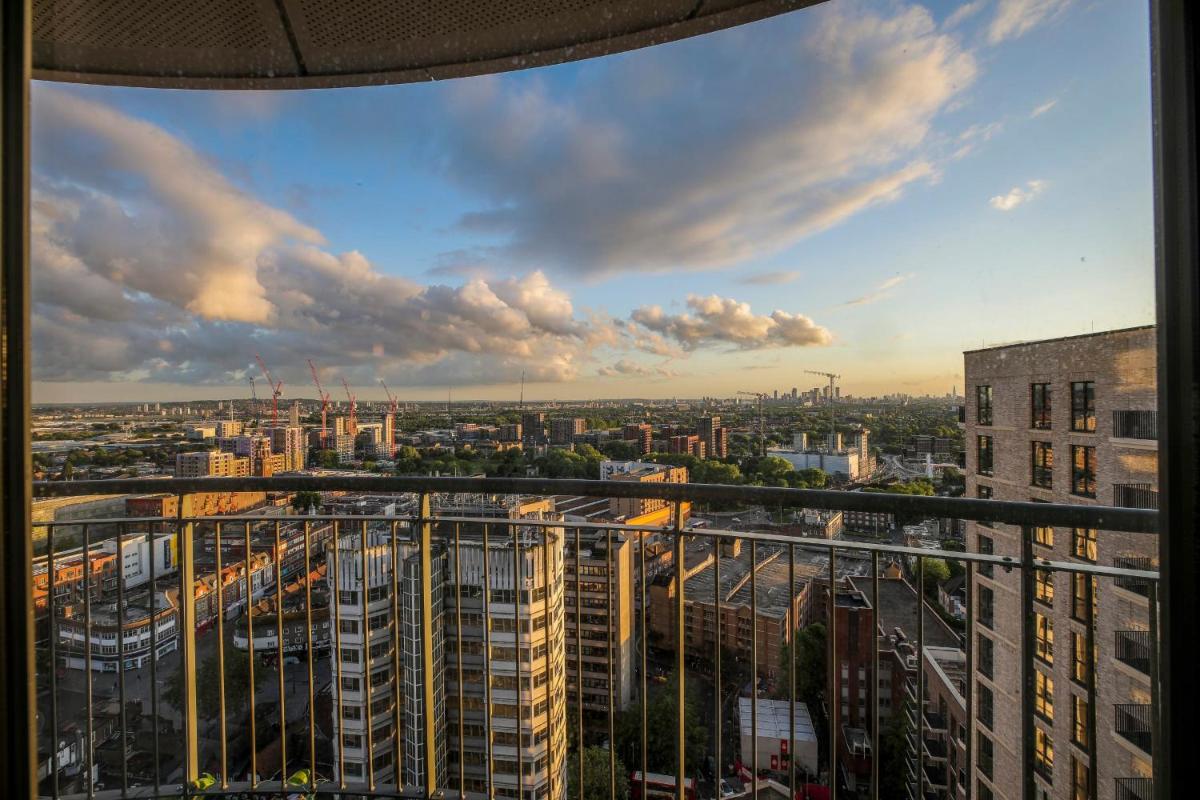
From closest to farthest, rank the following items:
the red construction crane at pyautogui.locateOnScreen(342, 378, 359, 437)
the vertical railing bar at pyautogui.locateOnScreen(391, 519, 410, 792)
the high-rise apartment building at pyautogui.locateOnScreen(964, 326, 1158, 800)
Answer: the high-rise apartment building at pyautogui.locateOnScreen(964, 326, 1158, 800)
the vertical railing bar at pyautogui.locateOnScreen(391, 519, 410, 792)
the red construction crane at pyautogui.locateOnScreen(342, 378, 359, 437)

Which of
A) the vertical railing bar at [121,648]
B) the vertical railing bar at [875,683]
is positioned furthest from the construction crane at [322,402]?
the vertical railing bar at [875,683]

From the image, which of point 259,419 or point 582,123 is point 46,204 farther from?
point 582,123

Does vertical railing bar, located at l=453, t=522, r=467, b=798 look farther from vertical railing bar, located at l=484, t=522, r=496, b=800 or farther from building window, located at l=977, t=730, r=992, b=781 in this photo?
building window, located at l=977, t=730, r=992, b=781

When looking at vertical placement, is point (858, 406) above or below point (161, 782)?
above

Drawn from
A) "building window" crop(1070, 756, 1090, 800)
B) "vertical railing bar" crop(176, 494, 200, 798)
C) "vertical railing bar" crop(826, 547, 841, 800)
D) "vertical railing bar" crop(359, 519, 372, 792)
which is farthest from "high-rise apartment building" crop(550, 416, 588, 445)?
"building window" crop(1070, 756, 1090, 800)

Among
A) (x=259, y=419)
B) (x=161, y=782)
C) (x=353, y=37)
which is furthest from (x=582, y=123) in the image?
(x=161, y=782)

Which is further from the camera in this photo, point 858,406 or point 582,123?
point 582,123
